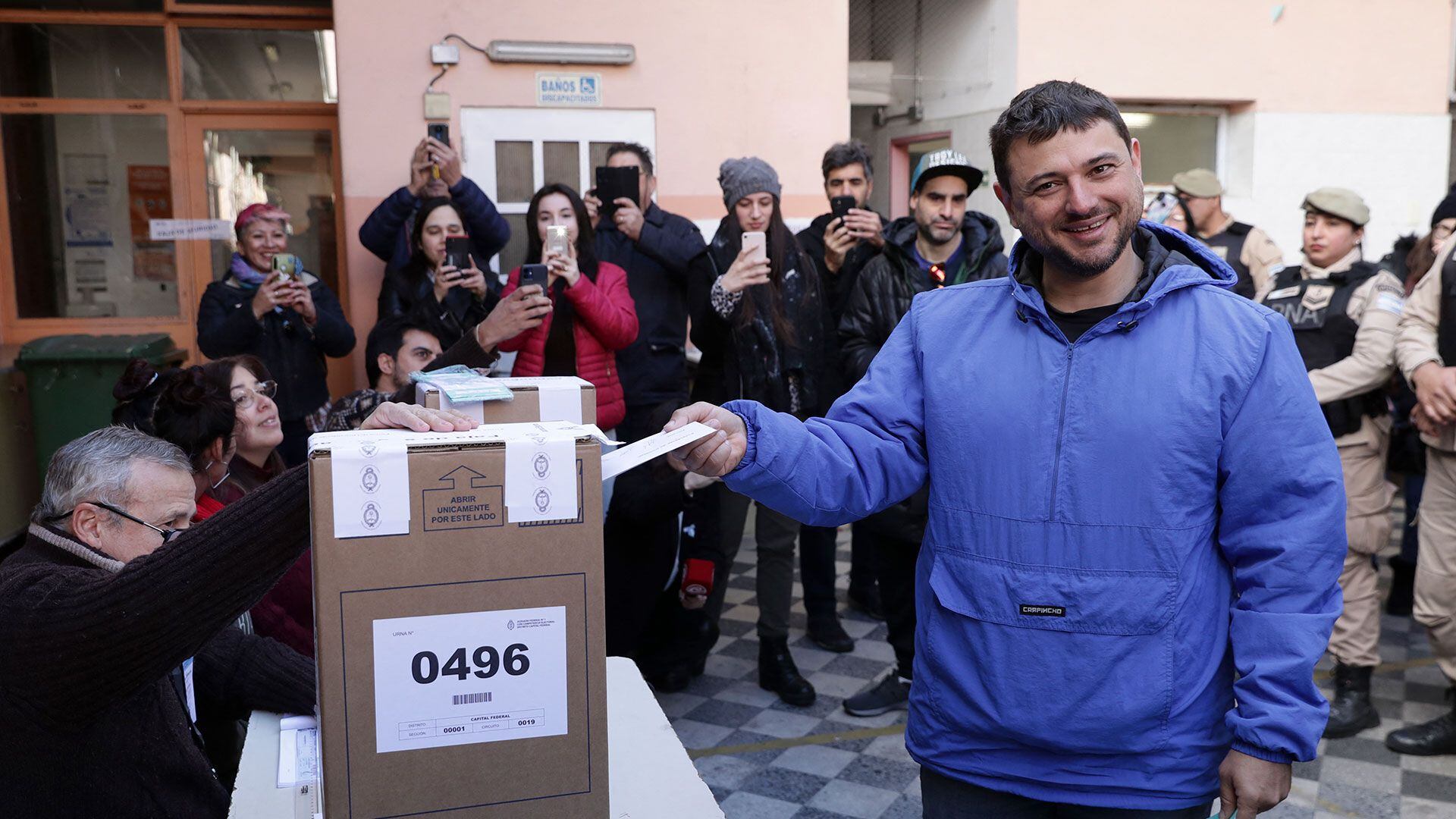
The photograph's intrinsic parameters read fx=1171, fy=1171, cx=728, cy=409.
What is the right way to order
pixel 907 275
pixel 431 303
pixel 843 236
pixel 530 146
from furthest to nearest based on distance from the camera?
pixel 530 146, pixel 431 303, pixel 843 236, pixel 907 275

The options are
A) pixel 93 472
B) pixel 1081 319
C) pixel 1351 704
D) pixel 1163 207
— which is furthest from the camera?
pixel 1163 207

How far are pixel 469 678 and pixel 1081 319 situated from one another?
1.18 meters

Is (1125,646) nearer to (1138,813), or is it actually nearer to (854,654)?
(1138,813)

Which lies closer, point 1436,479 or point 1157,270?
point 1157,270

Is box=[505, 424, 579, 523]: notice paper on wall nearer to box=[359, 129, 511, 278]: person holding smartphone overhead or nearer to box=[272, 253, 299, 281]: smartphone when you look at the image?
box=[272, 253, 299, 281]: smartphone

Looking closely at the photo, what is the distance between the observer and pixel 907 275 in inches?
173

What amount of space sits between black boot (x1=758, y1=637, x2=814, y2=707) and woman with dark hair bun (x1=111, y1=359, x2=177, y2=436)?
246 cm

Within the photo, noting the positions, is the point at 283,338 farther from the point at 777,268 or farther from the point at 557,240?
the point at 777,268

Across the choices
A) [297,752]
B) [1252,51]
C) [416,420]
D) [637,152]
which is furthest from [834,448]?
[1252,51]

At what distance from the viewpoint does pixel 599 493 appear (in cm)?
160

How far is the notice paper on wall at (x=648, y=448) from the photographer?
1629 millimetres

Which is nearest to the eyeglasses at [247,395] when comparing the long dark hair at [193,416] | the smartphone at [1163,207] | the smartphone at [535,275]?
the long dark hair at [193,416]

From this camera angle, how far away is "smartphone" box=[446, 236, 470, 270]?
493 centimetres

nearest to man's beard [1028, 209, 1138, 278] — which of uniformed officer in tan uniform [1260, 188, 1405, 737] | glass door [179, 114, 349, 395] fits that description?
uniformed officer in tan uniform [1260, 188, 1405, 737]
